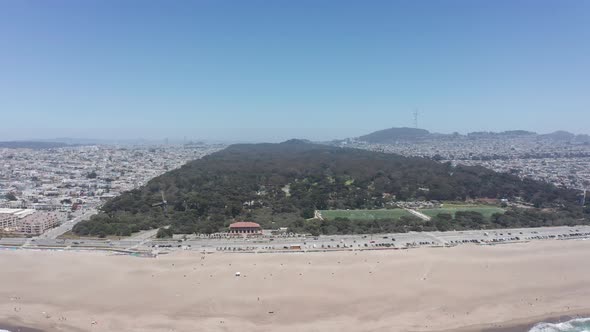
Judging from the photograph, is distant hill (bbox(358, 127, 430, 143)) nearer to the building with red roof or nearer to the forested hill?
the forested hill

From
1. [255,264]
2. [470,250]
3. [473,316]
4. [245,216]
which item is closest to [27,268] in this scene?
[255,264]

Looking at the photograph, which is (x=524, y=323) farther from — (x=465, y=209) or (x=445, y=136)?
(x=445, y=136)

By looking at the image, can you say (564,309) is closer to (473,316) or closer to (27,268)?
(473,316)

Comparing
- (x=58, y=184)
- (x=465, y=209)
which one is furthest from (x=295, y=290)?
(x=58, y=184)

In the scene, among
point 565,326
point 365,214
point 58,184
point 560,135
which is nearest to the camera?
point 565,326

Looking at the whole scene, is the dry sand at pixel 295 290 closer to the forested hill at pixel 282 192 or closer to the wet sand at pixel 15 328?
the wet sand at pixel 15 328

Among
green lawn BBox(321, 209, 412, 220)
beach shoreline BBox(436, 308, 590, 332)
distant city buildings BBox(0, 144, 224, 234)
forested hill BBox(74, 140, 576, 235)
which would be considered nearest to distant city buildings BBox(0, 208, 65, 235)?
distant city buildings BBox(0, 144, 224, 234)
